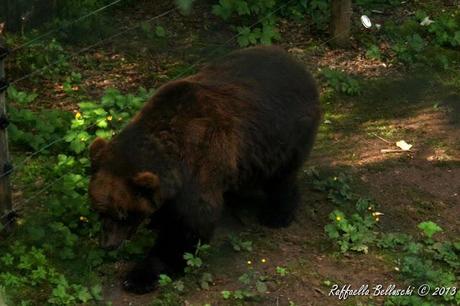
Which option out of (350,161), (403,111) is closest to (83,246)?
(350,161)

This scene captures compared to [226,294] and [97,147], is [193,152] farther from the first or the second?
[226,294]

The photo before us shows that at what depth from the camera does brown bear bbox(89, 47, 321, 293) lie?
17.8 ft

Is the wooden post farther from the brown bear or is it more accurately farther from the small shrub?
the small shrub

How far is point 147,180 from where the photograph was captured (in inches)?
207

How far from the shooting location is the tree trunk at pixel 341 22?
9805 mm

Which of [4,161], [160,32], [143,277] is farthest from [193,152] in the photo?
[160,32]

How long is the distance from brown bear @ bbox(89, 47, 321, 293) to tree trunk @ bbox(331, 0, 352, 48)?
3.65 meters

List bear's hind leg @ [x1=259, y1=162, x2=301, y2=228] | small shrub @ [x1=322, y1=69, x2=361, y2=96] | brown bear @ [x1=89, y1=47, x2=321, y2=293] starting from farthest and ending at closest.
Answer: small shrub @ [x1=322, y1=69, x2=361, y2=96]
bear's hind leg @ [x1=259, y1=162, x2=301, y2=228]
brown bear @ [x1=89, y1=47, x2=321, y2=293]

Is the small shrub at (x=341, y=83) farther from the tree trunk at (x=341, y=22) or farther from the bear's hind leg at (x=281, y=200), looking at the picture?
the bear's hind leg at (x=281, y=200)

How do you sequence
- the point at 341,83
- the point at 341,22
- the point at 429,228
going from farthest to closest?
the point at 341,22 → the point at 341,83 → the point at 429,228

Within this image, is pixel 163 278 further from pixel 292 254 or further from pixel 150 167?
pixel 292 254

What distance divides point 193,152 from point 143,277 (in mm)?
956

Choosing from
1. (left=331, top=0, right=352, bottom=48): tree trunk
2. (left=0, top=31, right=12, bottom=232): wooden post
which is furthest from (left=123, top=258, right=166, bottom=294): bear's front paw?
(left=331, top=0, right=352, bottom=48): tree trunk

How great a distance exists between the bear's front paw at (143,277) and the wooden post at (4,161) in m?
1.05
